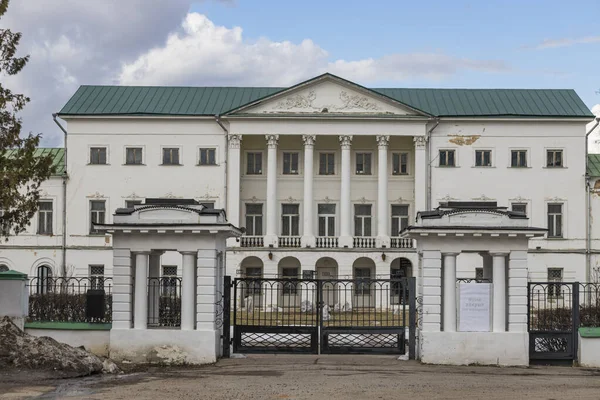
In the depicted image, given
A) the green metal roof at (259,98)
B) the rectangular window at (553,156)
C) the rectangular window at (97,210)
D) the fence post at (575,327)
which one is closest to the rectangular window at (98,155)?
the green metal roof at (259,98)

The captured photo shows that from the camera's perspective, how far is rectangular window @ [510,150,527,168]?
49.4 metres

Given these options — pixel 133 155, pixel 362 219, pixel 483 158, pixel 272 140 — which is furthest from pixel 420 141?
pixel 133 155

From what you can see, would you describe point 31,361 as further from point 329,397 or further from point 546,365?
point 546,365

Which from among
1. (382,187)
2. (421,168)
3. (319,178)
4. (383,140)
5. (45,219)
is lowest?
(45,219)

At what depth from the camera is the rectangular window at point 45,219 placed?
163 feet

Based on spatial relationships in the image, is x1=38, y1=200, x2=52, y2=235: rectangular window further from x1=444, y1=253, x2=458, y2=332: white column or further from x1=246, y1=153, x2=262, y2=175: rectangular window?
x1=444, y1=253, x2=458, y2=332: white column

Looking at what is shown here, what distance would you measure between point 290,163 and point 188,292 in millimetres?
29447

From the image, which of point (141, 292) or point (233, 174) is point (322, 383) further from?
point (233, 174)

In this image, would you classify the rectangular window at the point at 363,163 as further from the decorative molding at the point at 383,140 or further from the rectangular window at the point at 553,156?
the rectangular window at the point at 553,156

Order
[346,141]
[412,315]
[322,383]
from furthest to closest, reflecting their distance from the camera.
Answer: [346,141], [412,315], [322,383]

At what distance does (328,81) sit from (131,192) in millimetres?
12245

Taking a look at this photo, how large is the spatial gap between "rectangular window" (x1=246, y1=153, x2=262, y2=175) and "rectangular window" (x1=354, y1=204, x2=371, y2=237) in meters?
5.79

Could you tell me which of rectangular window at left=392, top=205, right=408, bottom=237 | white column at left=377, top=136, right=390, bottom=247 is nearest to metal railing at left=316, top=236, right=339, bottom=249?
white column at left=377, top=136, right=390, bottom=247

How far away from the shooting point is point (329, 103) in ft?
160
